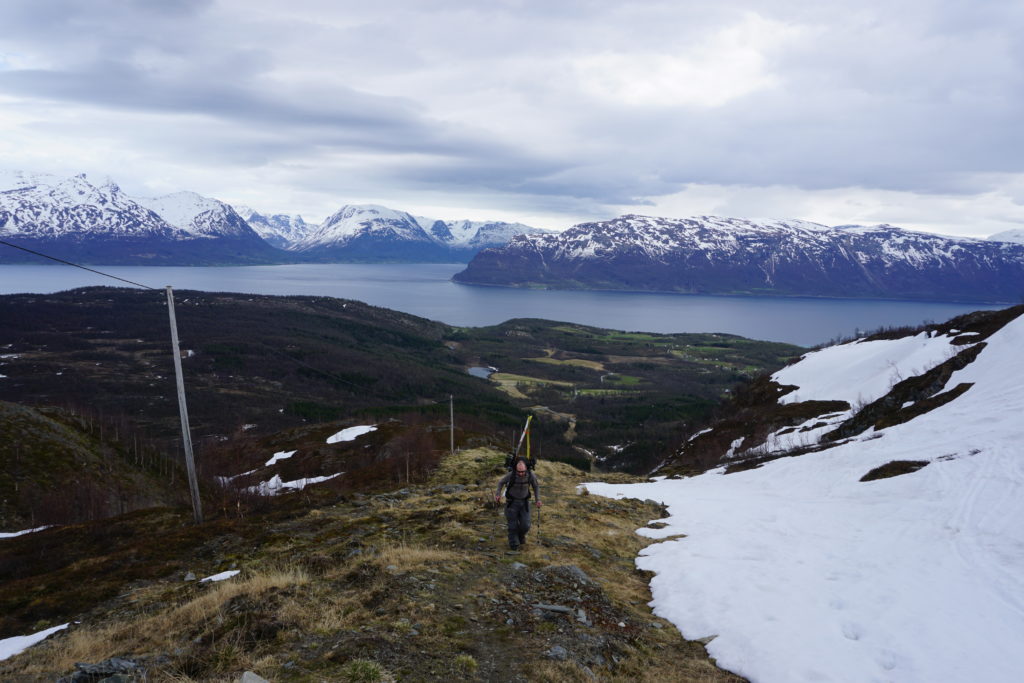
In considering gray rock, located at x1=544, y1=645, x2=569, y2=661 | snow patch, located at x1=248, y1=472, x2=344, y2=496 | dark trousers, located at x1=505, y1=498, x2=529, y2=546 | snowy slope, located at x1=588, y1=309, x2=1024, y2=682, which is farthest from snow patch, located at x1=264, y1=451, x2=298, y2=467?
gray rock, located at x1=544, y1=645, x2=569, y2=661

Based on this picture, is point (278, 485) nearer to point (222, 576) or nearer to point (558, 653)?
point (222, 576)

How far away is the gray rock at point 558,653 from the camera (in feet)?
29.0

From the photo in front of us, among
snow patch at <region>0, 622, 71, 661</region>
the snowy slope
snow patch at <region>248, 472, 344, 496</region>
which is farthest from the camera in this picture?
snow patch at <region>248, 472, 344, 496</region>

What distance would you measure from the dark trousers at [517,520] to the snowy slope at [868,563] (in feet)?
13.2

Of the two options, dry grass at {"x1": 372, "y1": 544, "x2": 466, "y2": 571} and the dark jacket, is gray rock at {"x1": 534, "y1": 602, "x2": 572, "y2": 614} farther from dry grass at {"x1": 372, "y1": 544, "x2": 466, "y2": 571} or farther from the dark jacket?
the dark jacket

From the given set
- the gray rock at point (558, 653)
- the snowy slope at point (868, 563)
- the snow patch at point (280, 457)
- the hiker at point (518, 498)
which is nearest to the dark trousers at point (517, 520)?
the hiker at point (518, 498)

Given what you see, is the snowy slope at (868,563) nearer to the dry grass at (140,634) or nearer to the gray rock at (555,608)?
the gray rock at (555,608)

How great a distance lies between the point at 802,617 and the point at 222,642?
1200 cm

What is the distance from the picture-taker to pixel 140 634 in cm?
1076

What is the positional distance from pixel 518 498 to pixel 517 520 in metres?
0.80

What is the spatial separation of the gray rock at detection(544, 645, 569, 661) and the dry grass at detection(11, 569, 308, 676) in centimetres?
559

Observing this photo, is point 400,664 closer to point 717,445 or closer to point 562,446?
point 717,445

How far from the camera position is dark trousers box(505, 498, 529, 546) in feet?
49.9

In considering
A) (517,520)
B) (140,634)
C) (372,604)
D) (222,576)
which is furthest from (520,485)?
(222,576)
